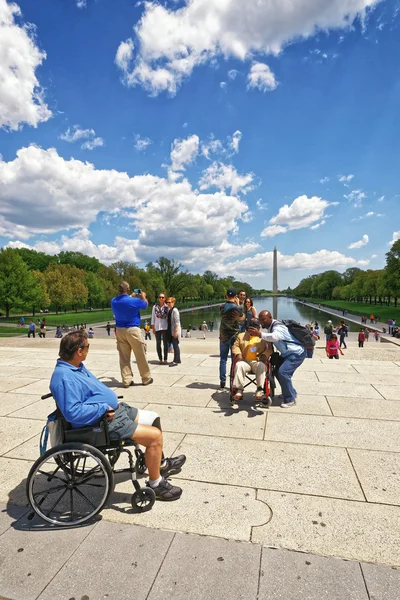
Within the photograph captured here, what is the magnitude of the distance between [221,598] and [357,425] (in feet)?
11.2

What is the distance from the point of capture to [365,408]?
5.41m

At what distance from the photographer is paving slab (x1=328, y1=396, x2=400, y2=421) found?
5.07 metres

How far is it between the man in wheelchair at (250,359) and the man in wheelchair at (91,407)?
2.37 metres

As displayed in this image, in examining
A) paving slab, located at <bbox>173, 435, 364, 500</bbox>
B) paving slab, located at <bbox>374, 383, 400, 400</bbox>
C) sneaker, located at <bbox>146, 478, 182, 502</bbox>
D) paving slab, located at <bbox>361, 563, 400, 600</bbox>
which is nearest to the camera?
paving slab, located at <bbox>361, 563, 400, 600</bbox>

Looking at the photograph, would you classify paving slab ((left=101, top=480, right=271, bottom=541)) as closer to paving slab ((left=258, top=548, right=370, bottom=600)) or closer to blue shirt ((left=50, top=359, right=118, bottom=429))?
paving slab ((left=258, top=548, right=370, bottom=600))

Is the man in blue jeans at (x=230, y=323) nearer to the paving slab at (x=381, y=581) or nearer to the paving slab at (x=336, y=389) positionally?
the paving slab at (x=336, y=389)

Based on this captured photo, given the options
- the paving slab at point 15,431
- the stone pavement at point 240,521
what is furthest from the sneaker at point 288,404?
the paving slab at point 15,431

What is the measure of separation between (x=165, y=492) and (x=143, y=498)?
22 cm

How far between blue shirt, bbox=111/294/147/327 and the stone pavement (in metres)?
2.00

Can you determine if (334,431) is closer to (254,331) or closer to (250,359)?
(250,359)

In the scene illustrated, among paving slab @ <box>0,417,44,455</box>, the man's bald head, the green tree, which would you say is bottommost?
paving slab @ <box>0,417,44,455</box>

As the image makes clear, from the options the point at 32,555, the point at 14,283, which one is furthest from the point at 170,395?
the point at 14,283

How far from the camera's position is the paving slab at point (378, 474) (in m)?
3.11

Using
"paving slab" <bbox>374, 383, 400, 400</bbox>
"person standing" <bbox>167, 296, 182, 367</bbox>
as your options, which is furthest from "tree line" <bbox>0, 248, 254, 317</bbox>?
"paving slab" <bbox>374, 383, 400, 400</bbox>
